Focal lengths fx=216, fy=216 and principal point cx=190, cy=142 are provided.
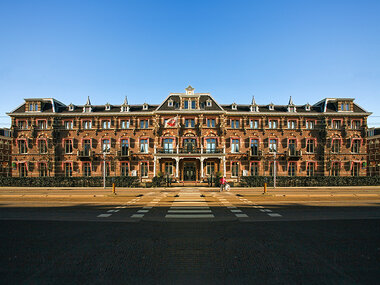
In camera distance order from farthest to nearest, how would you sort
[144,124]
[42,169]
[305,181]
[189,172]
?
[144,124]
[42,169]
[189,172]
[305,181]

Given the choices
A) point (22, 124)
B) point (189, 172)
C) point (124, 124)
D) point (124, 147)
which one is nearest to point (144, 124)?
point (124, 124)

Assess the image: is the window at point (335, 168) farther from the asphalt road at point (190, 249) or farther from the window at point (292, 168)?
the asphalt road at point (190, 249)

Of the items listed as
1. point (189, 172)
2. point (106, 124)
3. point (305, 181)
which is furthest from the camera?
point (106, 124)

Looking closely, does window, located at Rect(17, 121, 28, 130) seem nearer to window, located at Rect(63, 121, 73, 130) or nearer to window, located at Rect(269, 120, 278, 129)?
window, located at Rect(63, 121, 73, 130)

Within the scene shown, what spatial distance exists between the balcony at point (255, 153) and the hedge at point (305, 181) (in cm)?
688

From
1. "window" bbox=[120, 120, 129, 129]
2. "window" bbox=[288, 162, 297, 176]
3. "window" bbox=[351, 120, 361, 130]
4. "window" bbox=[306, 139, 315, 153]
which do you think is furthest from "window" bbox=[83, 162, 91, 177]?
"window" bbox=[351, 120, 361, 130]

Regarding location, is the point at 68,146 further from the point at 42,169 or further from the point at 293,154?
the point at 293,154

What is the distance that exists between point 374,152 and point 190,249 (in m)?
55.0

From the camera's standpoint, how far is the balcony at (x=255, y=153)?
37.2 meters

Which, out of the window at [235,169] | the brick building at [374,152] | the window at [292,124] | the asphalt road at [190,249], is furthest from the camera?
the brick building at [374,152]

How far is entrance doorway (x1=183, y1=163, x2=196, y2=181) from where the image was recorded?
1473 inches

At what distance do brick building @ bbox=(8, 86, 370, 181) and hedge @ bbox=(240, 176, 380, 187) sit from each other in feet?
19.5

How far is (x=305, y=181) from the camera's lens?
30.9m

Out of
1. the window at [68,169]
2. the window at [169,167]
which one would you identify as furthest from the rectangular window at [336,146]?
the window at [68,169]
